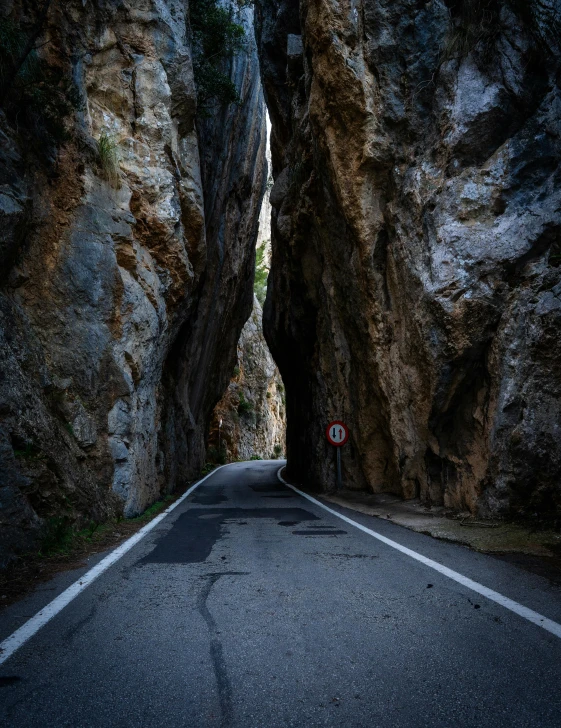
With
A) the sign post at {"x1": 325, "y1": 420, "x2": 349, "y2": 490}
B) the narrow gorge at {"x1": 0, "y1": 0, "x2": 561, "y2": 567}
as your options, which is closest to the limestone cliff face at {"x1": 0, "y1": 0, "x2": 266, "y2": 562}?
the narrow gorge at {"x1": 0, "y1": 0, "x2": 561, "y2": 567}

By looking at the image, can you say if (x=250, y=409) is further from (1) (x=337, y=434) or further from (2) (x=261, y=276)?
(1) (x=337, y=434)

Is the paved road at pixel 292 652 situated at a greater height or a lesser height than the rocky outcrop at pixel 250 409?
lesser


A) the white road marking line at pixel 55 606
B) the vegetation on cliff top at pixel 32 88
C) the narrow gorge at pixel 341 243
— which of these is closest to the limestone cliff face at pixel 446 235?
the narrow gorge at pixel 341 243

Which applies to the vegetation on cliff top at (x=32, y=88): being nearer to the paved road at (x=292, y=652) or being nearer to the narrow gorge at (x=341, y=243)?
the narrow gorge at (x=341, y=243)

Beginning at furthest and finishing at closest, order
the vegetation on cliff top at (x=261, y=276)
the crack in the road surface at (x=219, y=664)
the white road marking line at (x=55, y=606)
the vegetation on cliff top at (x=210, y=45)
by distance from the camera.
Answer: the vegetation on cliff top at (x=261, y=276)
the vegetation on cliff top at (x=210, y=45)
the white road marking line at (x=55, y=606)
the crack in the road surface at (x=219, y=664)

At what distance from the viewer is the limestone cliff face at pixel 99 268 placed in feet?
24.5

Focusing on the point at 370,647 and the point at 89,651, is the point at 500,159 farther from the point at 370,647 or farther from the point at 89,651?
the point at 89,651

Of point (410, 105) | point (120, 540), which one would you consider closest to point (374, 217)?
point (410, 105)

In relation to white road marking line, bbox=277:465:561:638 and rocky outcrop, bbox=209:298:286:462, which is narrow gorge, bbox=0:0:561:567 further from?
rocky outcrop, bbox=209:298:286:462

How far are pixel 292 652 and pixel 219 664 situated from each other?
0.47m

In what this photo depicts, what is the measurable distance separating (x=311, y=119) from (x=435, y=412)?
29.0 ft

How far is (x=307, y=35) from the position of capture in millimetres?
13234

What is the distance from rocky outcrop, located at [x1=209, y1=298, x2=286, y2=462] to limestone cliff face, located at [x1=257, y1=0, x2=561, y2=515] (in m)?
27.2

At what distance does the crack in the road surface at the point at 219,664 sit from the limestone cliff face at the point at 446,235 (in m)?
5.39
